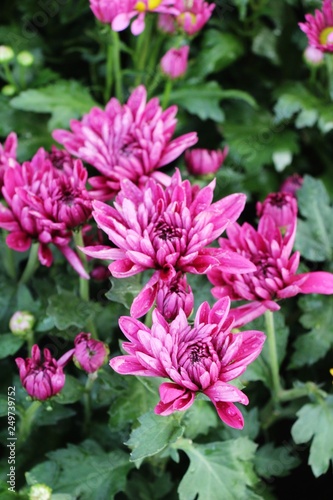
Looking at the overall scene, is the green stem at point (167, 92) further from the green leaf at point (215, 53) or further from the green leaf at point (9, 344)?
the green leaf at point (9, 344)

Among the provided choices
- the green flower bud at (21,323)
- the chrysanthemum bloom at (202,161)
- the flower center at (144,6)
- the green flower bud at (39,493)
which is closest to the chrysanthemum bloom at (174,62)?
the flower center at (144,6)

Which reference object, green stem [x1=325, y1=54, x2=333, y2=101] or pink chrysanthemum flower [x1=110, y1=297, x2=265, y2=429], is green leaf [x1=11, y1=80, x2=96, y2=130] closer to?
green stem [x1=325, y1=54, x2=333, y2=101]

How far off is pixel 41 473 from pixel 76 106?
0.70 m

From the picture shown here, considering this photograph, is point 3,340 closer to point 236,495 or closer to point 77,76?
point 236,495

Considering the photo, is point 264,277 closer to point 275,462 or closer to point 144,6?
point 275,462

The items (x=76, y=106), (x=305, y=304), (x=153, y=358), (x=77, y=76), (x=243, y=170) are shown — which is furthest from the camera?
(x=77, y=76)

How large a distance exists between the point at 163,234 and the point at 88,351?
211mm

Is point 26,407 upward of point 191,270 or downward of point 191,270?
downward

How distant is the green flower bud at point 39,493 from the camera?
862mm

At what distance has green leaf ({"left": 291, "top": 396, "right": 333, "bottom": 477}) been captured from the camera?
991mm

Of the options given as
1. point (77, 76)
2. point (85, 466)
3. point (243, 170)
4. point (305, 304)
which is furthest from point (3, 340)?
point (77, 76)

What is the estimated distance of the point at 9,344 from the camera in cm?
104

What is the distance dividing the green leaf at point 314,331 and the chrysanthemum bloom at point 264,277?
0.26m

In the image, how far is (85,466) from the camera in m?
1.02
